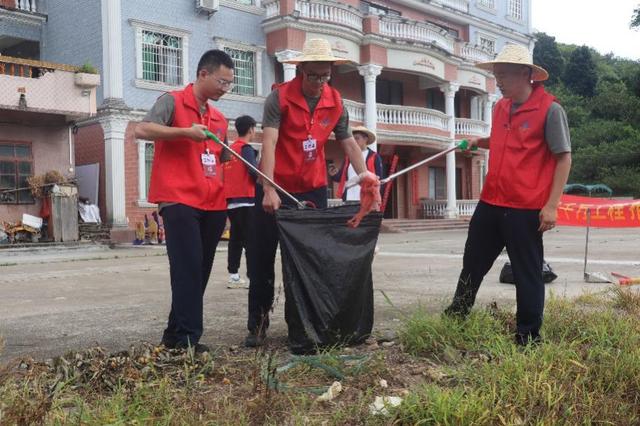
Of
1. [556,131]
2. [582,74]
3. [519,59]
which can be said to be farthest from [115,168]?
[582,74]

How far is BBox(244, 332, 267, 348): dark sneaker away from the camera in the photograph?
3.81 metres

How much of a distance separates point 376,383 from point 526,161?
1.71m

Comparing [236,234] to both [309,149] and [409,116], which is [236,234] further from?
[409,116]

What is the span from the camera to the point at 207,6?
60.2 ft

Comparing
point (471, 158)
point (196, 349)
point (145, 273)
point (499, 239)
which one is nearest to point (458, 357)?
point (499, 239)

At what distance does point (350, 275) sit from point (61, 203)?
13109mm

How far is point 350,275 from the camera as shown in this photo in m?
3.83

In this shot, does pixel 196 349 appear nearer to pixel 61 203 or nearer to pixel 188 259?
pixel 188 259

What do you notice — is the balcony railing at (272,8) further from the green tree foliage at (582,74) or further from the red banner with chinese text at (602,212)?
the green tree foliage at (582,74)

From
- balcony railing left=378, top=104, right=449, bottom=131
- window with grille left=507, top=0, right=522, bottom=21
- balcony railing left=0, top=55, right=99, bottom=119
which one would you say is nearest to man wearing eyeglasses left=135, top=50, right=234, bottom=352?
balcony railing left=0, top=55, right=99, bottom=119

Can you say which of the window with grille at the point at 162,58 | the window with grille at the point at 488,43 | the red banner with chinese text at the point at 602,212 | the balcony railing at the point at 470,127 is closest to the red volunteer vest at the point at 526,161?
the red banner with chinese text at the point at 602,212

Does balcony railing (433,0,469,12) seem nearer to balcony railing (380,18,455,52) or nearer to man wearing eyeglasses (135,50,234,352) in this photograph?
balcony railing (380,18,455,52)

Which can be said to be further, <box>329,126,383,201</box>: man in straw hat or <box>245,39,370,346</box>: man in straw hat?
<box>329,126,383,201</box>: man in straw hat

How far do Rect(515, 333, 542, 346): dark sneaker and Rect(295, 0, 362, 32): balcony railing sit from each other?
17.0 m
